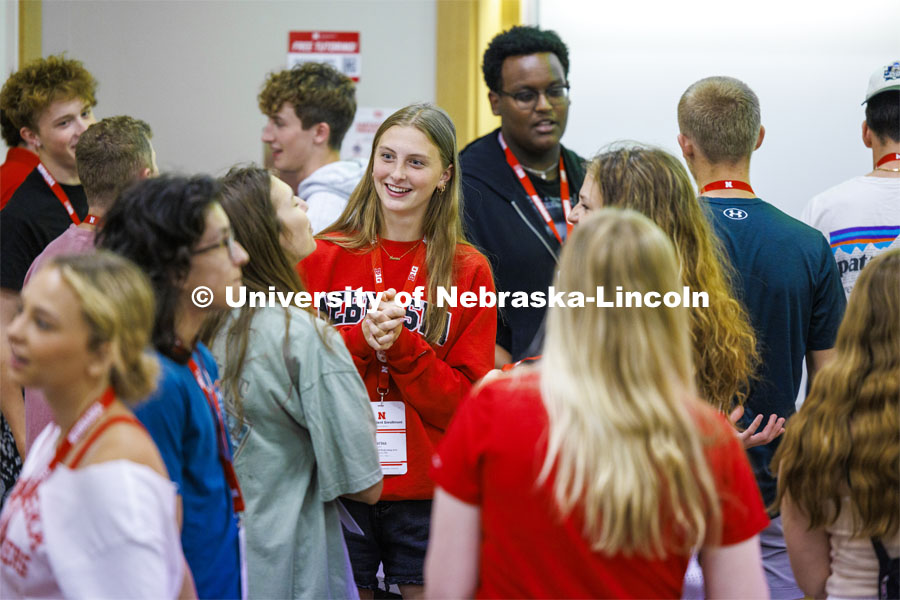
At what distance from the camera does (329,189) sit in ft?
10.9

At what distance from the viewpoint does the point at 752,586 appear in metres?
1.29

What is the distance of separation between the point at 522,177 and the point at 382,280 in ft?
3.29

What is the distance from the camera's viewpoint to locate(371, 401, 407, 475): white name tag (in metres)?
2.18

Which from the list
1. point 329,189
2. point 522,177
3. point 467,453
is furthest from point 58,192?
point 467,453

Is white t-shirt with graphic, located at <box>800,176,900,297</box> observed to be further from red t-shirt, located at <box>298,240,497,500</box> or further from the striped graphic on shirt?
red t-shirt, located at <box>298,240,497,500</box>

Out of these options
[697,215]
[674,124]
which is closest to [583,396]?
[697,215]

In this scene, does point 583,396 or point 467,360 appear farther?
point 467,360

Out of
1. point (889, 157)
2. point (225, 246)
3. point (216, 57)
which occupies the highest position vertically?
point (216, 57)

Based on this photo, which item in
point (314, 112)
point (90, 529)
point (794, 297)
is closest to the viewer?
point (90, 529)

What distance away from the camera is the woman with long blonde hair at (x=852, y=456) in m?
1.59

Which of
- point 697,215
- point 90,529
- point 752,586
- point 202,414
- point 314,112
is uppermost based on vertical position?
point 314,112

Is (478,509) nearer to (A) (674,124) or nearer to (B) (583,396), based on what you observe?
(B) (583,396)

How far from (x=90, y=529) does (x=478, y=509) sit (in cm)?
52

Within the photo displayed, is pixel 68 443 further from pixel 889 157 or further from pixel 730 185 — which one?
pixel 889 157
